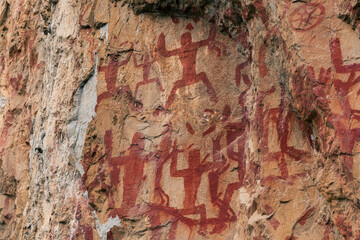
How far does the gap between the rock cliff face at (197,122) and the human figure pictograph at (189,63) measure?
12 millimetres

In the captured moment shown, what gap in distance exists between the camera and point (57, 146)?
212 inches

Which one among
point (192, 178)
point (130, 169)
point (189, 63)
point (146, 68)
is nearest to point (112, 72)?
point (146, 68)

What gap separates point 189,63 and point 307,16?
135cm

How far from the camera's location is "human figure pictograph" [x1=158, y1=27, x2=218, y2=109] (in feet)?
15.6

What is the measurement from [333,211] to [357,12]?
1.20 meters

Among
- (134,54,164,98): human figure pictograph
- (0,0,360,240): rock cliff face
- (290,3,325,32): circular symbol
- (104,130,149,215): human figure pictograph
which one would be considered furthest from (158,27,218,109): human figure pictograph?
(290,3,325,32): circular symbol

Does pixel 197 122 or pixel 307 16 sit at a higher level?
pixel 307 16

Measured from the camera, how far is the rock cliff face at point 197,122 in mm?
3564

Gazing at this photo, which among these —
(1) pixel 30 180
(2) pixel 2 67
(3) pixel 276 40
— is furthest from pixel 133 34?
(2) pixel 2 67

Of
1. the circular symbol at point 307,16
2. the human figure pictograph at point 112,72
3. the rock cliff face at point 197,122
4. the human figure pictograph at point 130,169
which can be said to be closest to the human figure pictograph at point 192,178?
the rock cliff face at point 197,122

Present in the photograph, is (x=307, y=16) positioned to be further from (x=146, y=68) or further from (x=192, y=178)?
(x=146, y=68)

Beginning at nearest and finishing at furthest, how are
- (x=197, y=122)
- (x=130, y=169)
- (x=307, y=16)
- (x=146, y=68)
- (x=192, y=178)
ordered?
(x=307, y=16)
(x=192, y=178)
(x=197, y=122)
(x=130, y=169)
(x=146, y=68)

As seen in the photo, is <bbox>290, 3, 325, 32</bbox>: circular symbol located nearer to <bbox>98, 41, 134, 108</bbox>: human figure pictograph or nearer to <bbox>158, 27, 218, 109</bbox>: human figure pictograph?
<bbox>158, 27, 218, 109</bbox>: human figure pictograph

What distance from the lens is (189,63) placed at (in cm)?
484
